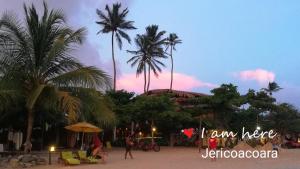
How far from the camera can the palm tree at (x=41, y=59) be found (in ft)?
63.5

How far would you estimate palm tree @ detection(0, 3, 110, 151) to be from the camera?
19359 mm

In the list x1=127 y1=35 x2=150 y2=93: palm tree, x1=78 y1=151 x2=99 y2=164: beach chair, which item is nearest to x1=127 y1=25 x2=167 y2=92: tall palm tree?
x1=127 y1=35 x2=150 y2=93: palm tree

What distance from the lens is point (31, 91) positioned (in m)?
19.9

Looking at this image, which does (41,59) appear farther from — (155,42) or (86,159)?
(155,42)

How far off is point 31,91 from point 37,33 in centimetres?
245

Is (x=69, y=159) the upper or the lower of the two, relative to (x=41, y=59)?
lower

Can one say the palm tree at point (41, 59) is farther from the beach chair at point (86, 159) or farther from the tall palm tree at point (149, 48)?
the tall palm tree at point (149, 48)

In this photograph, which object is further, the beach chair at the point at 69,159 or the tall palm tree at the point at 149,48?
the tall palm tree at the point at 149,48

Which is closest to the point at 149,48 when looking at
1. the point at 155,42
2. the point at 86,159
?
the point at 155,42

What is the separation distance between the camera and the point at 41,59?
20.0 metres

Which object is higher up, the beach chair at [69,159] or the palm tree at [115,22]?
the palm tree at [115,22]

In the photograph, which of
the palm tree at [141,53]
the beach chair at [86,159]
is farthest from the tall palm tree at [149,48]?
the beach chair at [86,159]

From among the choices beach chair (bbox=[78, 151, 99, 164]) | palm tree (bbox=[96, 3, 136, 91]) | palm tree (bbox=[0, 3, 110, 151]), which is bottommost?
beach chair (bbox=[78, 151, 99, 164])

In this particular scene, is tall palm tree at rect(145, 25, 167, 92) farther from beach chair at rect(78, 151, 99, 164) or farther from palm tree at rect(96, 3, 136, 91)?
beach chair at rect(78, 151, 99, 164)
